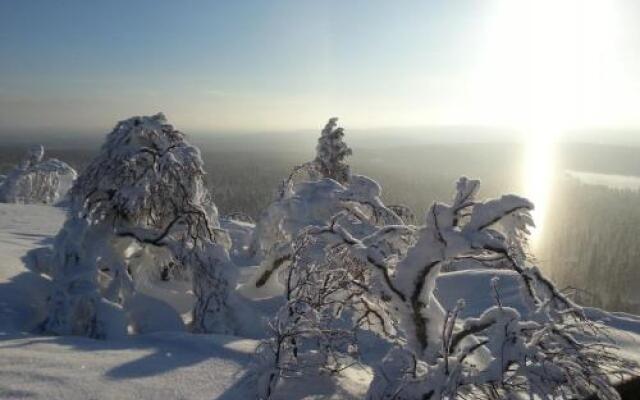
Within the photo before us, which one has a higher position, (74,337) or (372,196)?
(372,196)

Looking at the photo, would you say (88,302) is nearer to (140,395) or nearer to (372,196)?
(140,395)

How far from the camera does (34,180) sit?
1460 inches

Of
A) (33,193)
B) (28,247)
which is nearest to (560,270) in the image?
(33,193)

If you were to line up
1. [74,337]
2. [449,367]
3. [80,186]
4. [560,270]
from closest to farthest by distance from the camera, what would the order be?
[449,367], [74,337], [80,186], [560,270]

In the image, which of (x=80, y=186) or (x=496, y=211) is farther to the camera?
(x=80, y=186)

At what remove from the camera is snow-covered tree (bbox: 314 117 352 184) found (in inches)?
1034

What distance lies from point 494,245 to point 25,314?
8.98 meters

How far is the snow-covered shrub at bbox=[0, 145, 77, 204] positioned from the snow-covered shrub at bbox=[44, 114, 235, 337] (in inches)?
1050

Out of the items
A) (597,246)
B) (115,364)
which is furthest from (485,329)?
(597,246)

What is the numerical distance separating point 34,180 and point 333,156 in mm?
24462

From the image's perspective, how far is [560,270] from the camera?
296 ft

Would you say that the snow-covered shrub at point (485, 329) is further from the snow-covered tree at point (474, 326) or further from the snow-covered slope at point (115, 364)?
the snow-covered slope at point (115, 364)

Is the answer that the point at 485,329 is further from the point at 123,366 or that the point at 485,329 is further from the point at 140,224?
the point at 140,224

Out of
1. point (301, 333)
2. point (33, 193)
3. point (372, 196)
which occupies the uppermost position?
point (372, 196)
